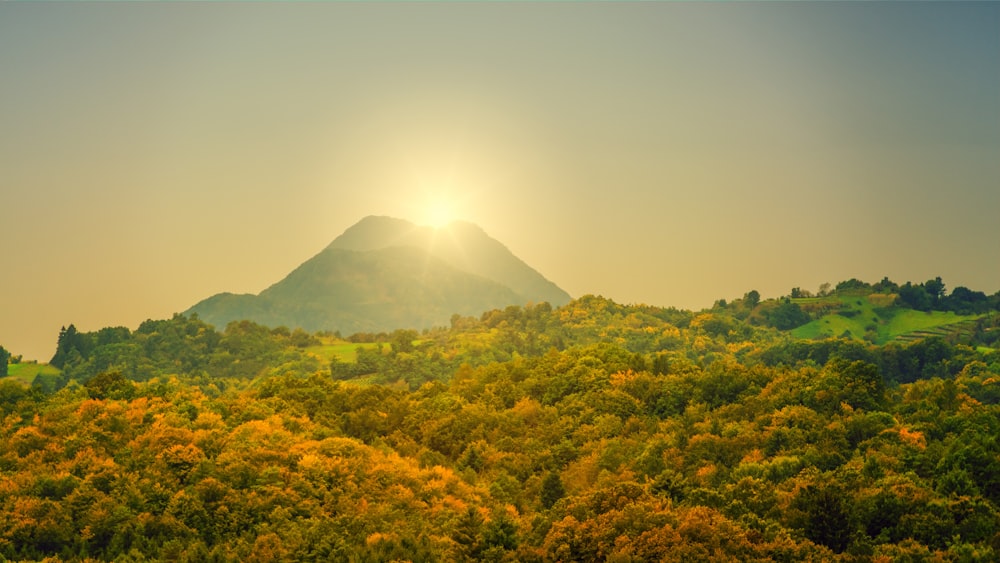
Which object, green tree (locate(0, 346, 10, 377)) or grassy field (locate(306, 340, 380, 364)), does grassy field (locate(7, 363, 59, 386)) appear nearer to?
green tree (locate(0, 346, 10, 377))

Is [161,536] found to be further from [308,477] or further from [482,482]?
[482,482]

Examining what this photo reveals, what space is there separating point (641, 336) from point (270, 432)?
4994 inches

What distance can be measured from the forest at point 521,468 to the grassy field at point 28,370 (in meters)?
110

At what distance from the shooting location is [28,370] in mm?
179375

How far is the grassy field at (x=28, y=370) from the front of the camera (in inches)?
6875

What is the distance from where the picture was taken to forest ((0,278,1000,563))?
51.2 metres

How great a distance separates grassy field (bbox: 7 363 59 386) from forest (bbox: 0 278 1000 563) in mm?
109825

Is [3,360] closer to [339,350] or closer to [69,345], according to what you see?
[69,345]

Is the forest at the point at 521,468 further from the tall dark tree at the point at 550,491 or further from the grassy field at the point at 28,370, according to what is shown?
the grassy field at the point at 28,370

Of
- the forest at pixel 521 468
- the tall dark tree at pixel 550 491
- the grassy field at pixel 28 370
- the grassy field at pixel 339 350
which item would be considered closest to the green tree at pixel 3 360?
the grassy field at pixel 28 370

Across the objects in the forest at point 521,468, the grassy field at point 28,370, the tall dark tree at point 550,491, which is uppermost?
the grassy field at point 28,370

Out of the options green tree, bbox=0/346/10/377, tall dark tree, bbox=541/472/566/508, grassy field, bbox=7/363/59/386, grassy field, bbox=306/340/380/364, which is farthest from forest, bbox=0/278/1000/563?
green tree, bbox=0/346/10/377

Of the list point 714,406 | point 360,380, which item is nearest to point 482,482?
point 714,406

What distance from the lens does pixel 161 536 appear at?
5569 cm
